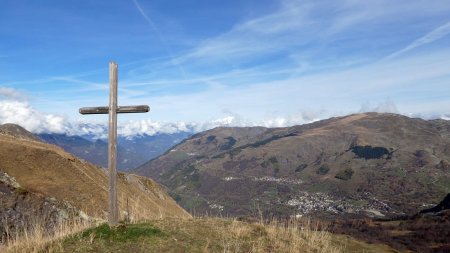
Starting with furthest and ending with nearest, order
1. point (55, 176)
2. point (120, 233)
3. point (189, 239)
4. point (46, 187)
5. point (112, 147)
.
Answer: point (55, 176)
point (46, 187)
point (112, 147)
point (189, 239)
point (120, 233)

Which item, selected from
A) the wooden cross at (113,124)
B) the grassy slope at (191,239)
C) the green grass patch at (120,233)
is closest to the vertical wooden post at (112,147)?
the wooden cross at (113,124)

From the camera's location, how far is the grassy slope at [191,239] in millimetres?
15633

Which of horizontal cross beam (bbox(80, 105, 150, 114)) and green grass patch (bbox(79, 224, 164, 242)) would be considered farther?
horizontal cross beam (bbox(80, 105, 150, 114))

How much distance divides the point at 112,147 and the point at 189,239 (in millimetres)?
5107

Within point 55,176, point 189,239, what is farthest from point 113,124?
point 55,176

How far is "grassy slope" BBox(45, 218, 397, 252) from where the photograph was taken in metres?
15.6

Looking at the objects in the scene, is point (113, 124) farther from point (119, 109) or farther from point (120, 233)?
point (120, 233)

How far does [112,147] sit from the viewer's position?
1812 centimetres

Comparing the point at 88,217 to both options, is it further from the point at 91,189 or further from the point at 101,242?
the point at 101,242

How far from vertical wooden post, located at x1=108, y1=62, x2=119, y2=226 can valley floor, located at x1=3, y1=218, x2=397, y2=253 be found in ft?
2.35

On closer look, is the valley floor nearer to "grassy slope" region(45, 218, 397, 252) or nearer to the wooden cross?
"grassy slope" region(45, 218, 397, 252)

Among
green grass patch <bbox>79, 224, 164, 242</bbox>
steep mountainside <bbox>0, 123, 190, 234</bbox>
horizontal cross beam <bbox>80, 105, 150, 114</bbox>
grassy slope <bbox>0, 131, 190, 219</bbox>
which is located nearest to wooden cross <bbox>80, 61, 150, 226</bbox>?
horizontal cross beam <bbox>80, 105, 150, 114</bbox>

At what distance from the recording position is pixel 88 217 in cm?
3134

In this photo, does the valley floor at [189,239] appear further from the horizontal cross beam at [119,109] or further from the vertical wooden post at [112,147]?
the horizontal cross beam at [119,109]
